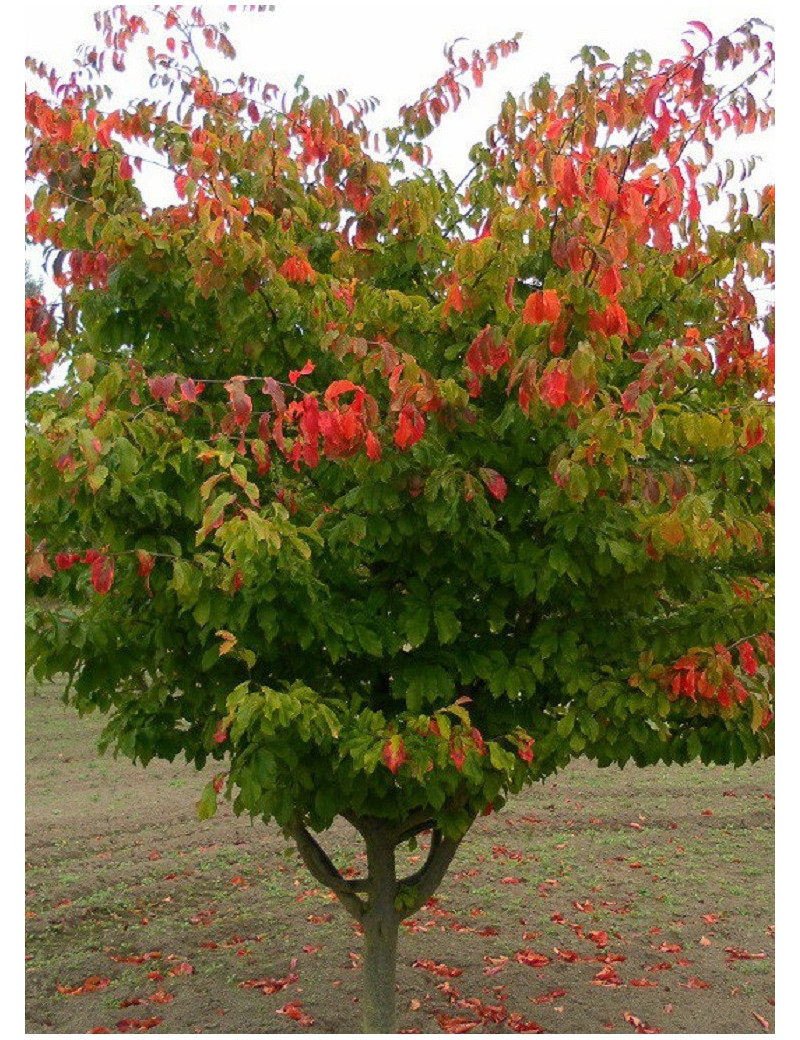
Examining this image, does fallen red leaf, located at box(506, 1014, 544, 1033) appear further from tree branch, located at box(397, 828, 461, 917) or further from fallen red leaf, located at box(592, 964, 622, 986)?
tree branch, located at box(397, 828, 461, 917)

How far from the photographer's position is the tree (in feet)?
8.64

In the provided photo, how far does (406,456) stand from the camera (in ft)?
9.57

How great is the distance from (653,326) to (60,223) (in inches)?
80.1

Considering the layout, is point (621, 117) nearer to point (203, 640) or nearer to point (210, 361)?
point (210, 361)

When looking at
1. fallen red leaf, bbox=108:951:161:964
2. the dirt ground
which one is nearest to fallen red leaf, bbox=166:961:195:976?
the dirt ground

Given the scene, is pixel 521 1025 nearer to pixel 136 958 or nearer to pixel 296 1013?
pixel 296 1013

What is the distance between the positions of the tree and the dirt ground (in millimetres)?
2251

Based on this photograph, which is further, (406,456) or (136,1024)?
(136,1024)

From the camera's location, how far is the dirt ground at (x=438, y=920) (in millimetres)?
5230

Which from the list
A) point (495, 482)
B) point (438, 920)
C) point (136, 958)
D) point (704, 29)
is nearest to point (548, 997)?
point (438, 920)

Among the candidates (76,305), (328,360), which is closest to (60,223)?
(76,305)

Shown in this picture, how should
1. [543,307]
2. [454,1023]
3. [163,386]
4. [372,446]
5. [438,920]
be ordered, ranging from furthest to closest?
[438,920] < [454,1023] < [163,386] < [372,446] < [543,307]

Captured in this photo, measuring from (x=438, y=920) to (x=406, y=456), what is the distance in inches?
179

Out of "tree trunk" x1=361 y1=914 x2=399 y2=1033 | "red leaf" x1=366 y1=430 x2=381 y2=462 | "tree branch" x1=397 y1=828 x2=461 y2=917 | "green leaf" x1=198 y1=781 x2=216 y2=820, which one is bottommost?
"tree trunk" x1=361 y1=914 x2=399 y2=1033
